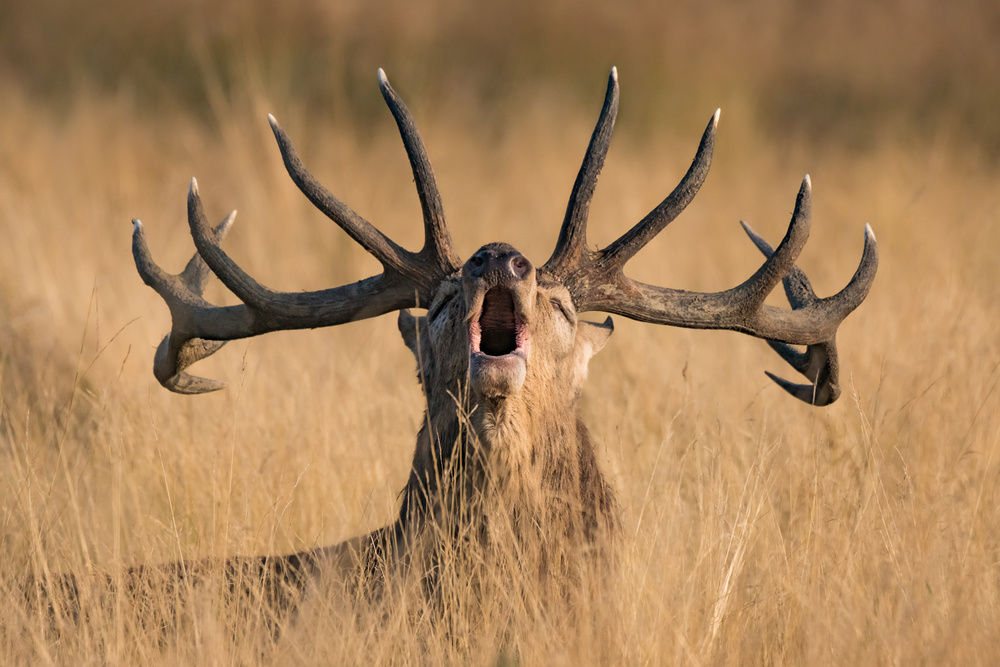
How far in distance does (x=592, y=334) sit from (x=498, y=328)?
0.60 m

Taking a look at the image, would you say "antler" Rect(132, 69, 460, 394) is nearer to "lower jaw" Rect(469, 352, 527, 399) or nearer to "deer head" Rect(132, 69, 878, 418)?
"deer head" Rect(132, 69, 878, 418)

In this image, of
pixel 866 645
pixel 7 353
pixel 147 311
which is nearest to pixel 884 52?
pixel 147 311

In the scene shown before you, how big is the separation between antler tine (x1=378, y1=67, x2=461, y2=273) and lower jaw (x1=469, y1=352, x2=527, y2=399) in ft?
2.17

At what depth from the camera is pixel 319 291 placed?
12.3ft

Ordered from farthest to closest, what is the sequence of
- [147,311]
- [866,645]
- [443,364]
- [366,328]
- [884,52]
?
[884,52]
[366,328]
[147,311]
[443,364]
[866,645]

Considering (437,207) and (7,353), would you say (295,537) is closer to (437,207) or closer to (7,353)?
(437,207)

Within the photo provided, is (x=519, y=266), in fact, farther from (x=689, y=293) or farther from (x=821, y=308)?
(x=821, y=308)

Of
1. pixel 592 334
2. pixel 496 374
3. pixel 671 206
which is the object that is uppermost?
pixel 671 206

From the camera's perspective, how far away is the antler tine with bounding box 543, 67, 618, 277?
3621 millimetres

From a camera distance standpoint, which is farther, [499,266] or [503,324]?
[503,324]

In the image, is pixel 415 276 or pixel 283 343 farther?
pixel 283 343

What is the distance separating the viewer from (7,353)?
19.5 feet

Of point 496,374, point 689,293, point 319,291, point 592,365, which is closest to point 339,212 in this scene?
point 319,291

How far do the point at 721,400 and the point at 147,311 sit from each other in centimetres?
340
